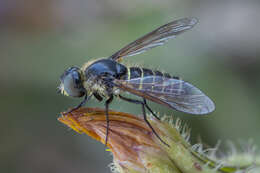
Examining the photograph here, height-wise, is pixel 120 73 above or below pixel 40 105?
above

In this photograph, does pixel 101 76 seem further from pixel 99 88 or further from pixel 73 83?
pixel 73 83

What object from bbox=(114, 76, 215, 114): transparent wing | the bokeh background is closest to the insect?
bbox=(114, 76, 215, 114): transparent wing

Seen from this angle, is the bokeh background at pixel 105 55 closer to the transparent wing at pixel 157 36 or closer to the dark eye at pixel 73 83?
the transparent wing at pixel 157 36

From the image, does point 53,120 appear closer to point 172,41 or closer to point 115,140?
point 172,41

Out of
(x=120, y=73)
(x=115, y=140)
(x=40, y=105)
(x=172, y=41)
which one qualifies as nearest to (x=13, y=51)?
(x=40, y=105)

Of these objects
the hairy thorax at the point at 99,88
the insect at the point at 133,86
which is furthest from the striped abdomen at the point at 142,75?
the hairy thorax at the point at 99,88

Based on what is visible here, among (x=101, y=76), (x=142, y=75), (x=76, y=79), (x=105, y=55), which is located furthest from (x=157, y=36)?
(x=105, y=55)

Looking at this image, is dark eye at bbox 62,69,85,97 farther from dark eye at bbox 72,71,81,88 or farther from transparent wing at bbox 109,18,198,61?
transparent wing at bbox 109,18,198,61
